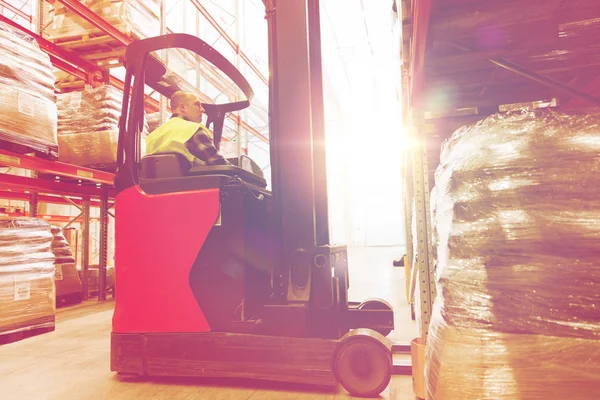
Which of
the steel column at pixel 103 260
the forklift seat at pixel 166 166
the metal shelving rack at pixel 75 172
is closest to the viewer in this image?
the forklift seat at pixel 166 166

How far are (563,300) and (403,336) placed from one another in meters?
2.25

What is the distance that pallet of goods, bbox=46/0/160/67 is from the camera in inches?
209

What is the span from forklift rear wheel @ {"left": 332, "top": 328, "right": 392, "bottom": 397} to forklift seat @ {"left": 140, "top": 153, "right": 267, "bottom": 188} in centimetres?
117

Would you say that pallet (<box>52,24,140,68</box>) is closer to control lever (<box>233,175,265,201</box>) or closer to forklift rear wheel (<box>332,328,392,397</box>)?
control lever (<box>233,175,265,201</box>)

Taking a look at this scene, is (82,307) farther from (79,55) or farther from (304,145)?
(304,145)

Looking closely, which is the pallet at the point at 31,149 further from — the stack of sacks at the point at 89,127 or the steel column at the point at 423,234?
the steel column at the point at 423,234

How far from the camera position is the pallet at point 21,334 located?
376 centimetres

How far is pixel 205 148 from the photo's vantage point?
2.56 meters

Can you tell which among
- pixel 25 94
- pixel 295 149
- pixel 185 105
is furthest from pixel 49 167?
pixel 295 149

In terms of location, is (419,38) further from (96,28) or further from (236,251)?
(96,28)

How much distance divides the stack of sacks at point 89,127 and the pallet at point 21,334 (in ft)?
7.20

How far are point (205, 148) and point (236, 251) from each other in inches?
26.9

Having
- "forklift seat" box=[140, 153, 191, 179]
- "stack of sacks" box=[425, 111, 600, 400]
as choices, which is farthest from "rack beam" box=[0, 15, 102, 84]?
"stack of sacks" box=[425, 111, 600, 400]

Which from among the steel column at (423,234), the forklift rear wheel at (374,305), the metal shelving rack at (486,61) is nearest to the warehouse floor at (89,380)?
the forklift rear wheel at (374,305)
